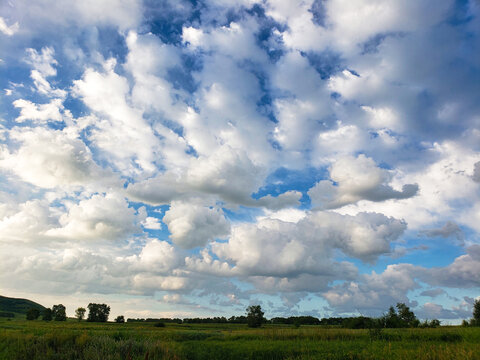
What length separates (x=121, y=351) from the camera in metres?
26.3

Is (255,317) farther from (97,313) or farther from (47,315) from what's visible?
(47,315)

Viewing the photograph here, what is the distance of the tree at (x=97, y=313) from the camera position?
179000 millimetres

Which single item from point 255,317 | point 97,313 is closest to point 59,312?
point 97,313

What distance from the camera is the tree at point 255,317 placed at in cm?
15546

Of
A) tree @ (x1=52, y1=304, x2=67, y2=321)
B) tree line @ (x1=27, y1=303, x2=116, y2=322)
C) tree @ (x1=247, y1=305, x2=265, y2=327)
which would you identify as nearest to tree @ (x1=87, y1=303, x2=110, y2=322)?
tree line @ (x1=27, y1=303, x2=116, y2=322)

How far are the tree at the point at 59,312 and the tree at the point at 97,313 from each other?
80.8ft

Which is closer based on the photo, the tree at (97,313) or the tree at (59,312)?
the tree at (97,313)

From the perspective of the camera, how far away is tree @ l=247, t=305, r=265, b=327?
155462 mm

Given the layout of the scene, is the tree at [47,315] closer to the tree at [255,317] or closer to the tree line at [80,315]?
the tree line at [80,315]

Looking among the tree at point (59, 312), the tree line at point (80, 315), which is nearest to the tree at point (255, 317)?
the tree line at point (80, 315)

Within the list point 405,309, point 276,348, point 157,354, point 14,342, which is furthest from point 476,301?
point 14,342

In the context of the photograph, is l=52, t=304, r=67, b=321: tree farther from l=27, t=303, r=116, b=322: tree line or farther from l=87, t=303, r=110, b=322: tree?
l=87, t=303, r=110, b=322: tree

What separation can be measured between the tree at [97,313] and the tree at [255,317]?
300 feet

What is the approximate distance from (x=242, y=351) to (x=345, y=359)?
1430cm
